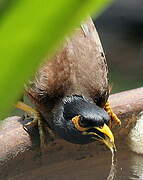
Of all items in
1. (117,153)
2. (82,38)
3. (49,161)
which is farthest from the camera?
(82,38)

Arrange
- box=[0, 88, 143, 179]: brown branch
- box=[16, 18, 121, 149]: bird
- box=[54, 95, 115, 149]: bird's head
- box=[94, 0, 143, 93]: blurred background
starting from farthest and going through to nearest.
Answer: box=[94, 0, 143, 93]: blurred background < box=[16, 18, 121, 149]: bird < box=[54, 95, 115, 149]: bird's head < box=[0, 88, 143, 179]: brown branch

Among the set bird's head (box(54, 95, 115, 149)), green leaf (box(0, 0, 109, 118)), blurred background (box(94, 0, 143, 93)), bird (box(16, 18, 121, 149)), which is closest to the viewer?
green leaf (box(0, 0, 109, 118))

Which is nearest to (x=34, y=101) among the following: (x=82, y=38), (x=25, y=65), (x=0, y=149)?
(x=82, y=38)

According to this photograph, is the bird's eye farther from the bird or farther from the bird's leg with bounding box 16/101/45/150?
the bird's leg with bounding box 16/101/45/150

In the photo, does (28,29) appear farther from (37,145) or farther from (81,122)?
(81,122)

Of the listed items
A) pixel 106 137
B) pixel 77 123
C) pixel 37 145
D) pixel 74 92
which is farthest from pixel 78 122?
pixel 37 145

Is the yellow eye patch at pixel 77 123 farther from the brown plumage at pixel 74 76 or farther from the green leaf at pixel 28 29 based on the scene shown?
the green leaf at pixel 28 29

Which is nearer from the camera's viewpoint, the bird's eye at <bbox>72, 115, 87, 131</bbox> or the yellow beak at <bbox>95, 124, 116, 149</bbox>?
the yellow beak at <bbox>95, 124, 116, 149</bbox>

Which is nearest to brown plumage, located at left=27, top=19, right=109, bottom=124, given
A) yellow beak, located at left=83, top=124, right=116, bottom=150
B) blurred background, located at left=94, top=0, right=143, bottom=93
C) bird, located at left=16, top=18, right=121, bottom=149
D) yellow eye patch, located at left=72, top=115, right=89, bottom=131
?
bird, located at left=16, top=18, right=121, bottom=149

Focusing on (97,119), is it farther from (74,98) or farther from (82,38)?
(82,38)
